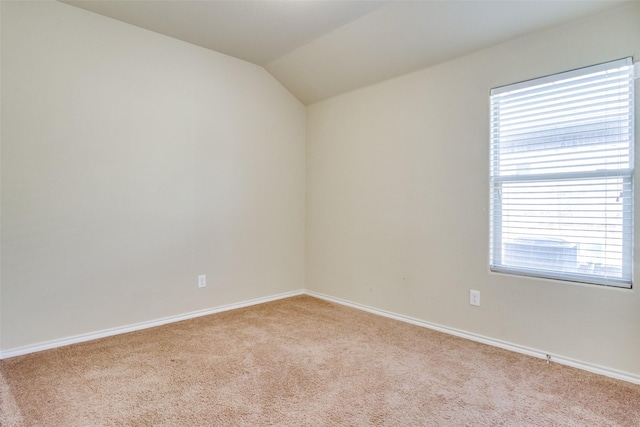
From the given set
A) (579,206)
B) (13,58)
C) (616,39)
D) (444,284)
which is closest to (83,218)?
(13,58)

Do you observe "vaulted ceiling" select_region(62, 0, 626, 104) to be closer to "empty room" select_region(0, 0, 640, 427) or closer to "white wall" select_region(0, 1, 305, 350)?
"empty room" select_region(0, 0, 640, 427)

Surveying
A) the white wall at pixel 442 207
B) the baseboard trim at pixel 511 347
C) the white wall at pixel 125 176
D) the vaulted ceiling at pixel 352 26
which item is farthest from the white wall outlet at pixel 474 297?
the white wall at pixel 125 176

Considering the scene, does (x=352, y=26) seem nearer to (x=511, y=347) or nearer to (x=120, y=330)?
(x=511, y=347)

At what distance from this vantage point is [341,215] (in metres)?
3.75

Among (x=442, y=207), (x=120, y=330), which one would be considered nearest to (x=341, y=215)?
(x=442, y=207)

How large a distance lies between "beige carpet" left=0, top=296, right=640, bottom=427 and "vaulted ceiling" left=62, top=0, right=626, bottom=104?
2.29 m

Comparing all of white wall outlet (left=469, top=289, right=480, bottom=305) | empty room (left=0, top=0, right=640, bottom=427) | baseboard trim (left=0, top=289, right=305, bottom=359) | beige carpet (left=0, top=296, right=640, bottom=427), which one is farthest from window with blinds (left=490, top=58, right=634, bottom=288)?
baseboard trim (left=0, top=289, right=305, bottom=359)

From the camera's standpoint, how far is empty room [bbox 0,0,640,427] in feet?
6.52

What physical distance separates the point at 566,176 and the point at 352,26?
6.41ft

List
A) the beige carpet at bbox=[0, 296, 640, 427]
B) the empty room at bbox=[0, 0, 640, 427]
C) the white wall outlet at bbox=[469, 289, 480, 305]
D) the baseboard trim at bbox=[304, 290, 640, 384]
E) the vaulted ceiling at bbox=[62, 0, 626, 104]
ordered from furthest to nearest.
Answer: the white wall outlet at bbox=[469, 289, 480, 305], the vaulted ceiling at bbox=[62, 0, 626, 104], the baseboard trim at bbox=[304, 290, 640, 384], the empty room at bbox=[0, 0, 640, 427], the beige carpet at bbox=[0, 296, 640, 427]

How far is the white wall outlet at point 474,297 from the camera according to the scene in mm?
→ 2682

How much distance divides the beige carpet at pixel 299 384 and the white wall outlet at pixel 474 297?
1.02ft

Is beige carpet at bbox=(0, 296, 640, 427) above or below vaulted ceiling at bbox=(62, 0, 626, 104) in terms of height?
below

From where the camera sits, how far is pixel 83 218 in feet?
8.58
